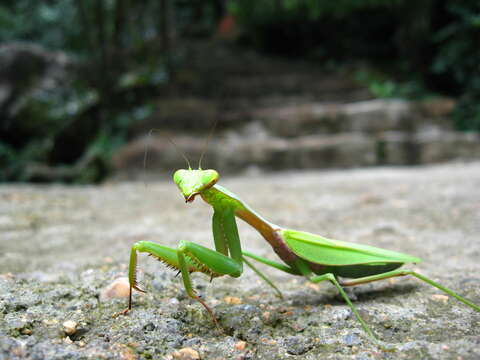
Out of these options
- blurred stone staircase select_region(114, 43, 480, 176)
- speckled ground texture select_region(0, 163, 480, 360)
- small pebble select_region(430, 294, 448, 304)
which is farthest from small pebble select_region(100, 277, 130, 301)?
blurred stone staircase select_region(114, 43, 480, 176)

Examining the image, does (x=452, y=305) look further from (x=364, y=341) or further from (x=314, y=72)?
(x=314, y=72)

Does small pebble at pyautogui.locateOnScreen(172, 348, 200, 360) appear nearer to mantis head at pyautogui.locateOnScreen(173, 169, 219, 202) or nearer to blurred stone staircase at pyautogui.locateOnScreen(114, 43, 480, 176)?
mantis head at pyautogui.locateOnScreen(173, 169, 219, 202)

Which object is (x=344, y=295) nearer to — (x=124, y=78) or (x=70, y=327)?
(x=70, y=327)

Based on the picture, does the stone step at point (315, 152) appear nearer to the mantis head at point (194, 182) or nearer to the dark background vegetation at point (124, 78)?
the dark background vegetation at point (124, 78)

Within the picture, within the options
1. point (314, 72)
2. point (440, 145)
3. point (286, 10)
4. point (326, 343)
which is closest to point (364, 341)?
point (326, 343)

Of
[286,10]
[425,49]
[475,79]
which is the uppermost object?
[286,10]

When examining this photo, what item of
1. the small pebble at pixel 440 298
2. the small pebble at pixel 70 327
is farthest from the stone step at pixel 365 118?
the small pebble at pixel 70 327
